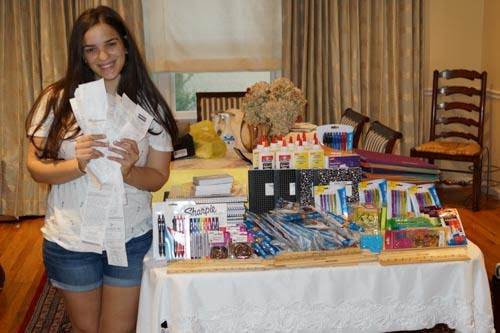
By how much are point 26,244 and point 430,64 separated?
3552mm

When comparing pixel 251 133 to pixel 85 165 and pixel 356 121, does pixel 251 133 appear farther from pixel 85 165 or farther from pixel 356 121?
pixel 85 165

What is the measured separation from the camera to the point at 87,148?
176 cm

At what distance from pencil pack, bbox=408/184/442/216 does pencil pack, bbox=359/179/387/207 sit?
0.29 feet

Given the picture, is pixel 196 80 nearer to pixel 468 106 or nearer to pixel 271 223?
pixel 468 106

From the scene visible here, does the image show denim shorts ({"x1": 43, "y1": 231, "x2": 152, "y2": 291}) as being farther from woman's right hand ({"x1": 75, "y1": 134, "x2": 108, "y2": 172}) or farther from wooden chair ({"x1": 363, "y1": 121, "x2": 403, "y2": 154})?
wooden chair ({"x1": 363, "y1": 121, "x2": 403, "y2": 154})

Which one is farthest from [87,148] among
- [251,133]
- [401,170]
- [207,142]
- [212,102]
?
[212,102]

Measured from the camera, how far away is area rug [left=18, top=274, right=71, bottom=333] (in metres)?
3.30

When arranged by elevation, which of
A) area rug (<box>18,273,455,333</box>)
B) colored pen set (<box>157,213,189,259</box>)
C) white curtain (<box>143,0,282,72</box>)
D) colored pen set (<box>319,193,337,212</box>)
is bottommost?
area rug (<box>18,273,455,333</box>)

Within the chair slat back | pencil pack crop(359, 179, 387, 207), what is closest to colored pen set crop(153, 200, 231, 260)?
pencil pack crop(359, 179, 387, 207)

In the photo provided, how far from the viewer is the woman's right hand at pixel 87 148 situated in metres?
1.76

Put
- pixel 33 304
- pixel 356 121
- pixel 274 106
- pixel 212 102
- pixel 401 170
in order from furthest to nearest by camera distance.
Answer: pixel 212 102, pixel 356 121, pixel 33 304, pixel 274 106, pixel 401 170

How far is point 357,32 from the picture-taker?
5.26m

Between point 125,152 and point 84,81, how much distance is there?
0.88 ft

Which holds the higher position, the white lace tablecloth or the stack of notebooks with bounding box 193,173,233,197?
the stack of notebooks with bounding box 193,173,233,197
